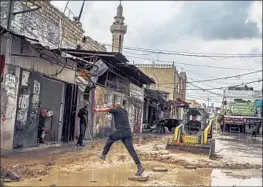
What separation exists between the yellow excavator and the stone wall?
671 cm

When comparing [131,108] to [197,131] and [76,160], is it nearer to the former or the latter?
[197,131]

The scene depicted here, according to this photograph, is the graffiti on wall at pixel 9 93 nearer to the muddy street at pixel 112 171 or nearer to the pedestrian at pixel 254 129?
the muddy street at pixel 112 171

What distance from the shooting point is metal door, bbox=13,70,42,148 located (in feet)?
39.7

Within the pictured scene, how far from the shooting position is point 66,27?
1758cm

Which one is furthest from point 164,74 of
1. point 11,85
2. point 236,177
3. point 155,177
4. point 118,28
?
point 155,177

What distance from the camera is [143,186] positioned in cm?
769

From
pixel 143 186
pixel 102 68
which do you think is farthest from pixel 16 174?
pixel 102 68

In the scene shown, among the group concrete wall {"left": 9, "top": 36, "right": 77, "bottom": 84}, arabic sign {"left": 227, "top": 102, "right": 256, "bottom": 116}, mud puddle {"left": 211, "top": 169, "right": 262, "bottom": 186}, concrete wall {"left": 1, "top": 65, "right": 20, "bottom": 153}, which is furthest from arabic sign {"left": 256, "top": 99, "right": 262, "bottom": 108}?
concrete wall {"left": 1, "top": 65, "right": 20, "bottom": 153}

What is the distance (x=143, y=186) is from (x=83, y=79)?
1076 cm

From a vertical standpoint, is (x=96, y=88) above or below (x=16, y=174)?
above

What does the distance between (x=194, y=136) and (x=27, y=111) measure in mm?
7317

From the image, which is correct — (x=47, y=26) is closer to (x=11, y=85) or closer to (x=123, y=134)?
(x=11, y=85)

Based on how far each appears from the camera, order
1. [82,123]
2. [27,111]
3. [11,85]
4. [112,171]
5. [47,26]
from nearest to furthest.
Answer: [112,171], [11,85], [27,111], [47,26], [82,123]

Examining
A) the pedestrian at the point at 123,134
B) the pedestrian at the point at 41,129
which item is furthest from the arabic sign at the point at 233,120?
the pedestrian at the point at 123,134
